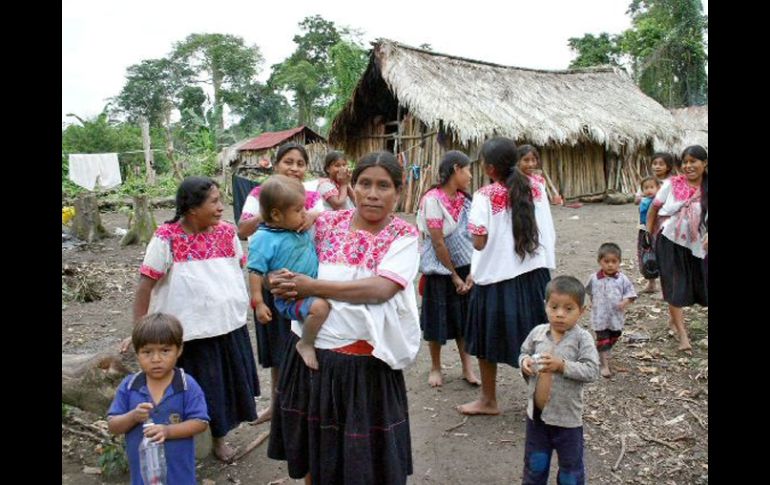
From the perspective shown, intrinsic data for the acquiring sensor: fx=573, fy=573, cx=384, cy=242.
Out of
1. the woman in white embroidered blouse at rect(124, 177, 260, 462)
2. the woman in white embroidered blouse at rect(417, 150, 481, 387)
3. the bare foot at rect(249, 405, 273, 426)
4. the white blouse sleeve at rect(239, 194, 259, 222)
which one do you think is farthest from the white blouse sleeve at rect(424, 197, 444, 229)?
the bare foot at rect(249, 405, 273, 426)

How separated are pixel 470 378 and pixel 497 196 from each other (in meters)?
1.58

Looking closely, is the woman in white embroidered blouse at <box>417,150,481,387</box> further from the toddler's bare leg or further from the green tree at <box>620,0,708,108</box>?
the green tree at <box>620,0,708,108</box>

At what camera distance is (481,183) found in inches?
561

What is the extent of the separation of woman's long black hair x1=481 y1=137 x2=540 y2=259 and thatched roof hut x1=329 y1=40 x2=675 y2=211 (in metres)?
9.56

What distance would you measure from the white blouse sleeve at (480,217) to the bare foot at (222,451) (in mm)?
1842

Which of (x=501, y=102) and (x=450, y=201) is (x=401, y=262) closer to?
(x=450, y=201)

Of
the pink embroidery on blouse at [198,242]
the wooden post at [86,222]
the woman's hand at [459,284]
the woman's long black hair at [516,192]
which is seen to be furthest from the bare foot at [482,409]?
the wooden post at [86,222]

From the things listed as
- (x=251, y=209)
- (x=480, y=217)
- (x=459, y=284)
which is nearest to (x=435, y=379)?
(x=459, y=284)

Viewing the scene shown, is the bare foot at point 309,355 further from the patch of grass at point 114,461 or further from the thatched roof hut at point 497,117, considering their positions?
the thatched roof hut at point 497,117

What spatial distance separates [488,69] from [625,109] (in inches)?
171

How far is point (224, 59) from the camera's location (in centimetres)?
3969

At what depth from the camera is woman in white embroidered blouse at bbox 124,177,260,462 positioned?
9.10ft
